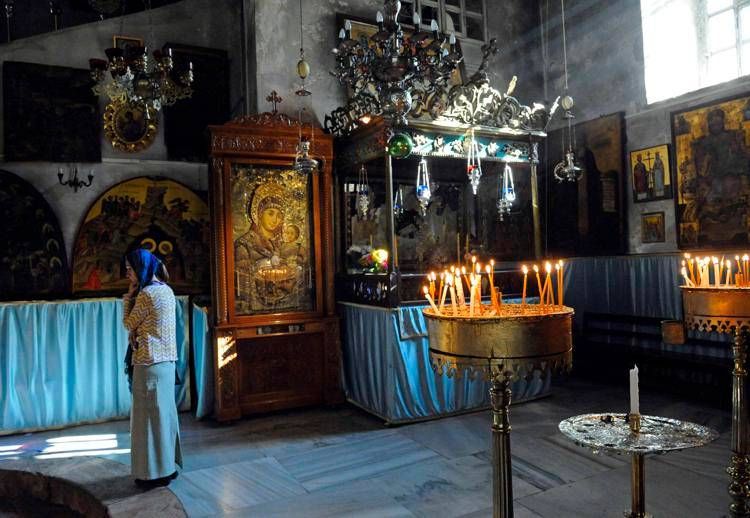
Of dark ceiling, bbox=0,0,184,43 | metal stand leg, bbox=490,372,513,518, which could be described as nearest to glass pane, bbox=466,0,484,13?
dark ceiling, bbox=0,0,184,43

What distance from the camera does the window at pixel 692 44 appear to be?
19.2ft

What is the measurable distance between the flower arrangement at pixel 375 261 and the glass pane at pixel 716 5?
15.8ft

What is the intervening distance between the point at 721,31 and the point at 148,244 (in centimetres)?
706

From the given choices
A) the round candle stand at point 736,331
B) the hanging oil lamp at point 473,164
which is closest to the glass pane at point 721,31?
the hanging oil lamp at point 473,164

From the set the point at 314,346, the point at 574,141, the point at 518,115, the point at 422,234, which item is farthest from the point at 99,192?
the point at 574,141

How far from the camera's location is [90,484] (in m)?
3.80

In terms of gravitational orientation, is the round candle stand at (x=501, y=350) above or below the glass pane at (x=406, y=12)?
below

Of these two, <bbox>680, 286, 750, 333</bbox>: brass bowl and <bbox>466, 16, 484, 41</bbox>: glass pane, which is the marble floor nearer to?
<bbox>680, 286, 750, 333</bbox>: brass bowl

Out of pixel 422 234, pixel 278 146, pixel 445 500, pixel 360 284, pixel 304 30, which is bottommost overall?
pixel 445 500

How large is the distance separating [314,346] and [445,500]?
2705 mm

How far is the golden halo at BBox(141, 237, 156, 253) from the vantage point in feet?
19.6

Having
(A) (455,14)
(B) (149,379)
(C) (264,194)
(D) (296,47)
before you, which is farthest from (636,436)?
(A) (455,14)

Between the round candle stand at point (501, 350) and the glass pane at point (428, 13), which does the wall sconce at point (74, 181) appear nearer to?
the glass pane at point (428, 13)

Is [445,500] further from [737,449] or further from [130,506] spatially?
[130,506]
